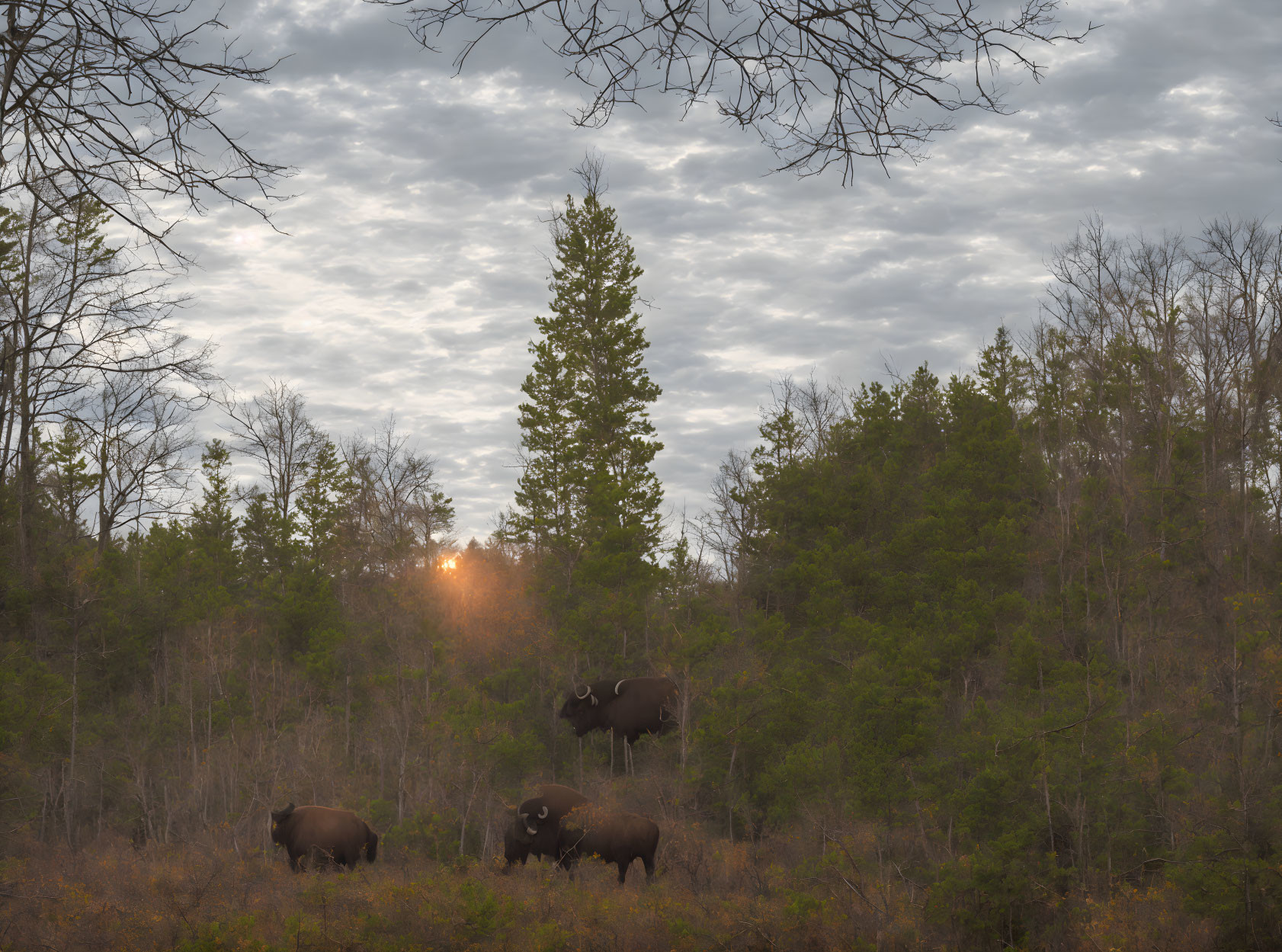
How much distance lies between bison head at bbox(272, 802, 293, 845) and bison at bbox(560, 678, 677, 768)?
6547mm

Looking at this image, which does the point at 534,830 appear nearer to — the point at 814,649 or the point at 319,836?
the point at 319,836

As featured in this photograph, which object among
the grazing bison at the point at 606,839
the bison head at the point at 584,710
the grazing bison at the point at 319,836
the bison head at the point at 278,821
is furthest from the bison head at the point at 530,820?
the bison head at the point at 278,821

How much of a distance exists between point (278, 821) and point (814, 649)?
48.9 feet

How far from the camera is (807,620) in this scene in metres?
31.8

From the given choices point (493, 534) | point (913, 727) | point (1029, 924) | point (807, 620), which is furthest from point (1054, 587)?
point (493, 534)

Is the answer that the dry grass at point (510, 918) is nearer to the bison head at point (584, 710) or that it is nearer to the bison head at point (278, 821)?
the bison head at point (278, 821)

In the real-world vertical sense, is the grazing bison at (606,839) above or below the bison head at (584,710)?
below

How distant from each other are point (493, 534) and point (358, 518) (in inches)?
269

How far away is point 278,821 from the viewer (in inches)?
844

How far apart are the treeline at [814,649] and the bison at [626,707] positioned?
64 centimetres

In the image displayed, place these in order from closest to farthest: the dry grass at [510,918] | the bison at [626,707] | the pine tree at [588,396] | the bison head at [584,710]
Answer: the dry grass at [510,918] < the bison at [626,707] < the bison head at [584,710] < the pine tree at [588,396]

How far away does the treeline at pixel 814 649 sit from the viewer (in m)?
17.9

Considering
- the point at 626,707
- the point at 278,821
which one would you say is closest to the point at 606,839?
the point at 626,707

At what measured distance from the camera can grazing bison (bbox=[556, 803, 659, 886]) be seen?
782 inches
